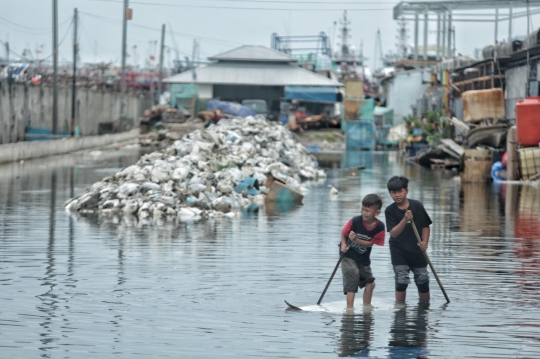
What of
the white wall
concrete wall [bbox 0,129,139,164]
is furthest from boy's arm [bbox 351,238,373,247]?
the white wall

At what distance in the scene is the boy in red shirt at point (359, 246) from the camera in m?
8.78

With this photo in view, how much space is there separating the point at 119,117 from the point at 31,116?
22.2 meters

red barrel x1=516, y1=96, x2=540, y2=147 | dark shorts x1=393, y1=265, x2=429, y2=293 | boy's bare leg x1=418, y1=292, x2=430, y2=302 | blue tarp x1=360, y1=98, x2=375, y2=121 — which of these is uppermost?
blue tarp x1=360, y1=98, x2=375, y2=121

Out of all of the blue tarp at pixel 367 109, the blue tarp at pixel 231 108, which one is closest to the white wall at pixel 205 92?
the blue tarp at pixel 231 108

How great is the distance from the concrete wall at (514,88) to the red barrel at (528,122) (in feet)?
17.0

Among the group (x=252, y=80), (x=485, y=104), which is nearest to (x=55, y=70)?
(x=485, y=104)

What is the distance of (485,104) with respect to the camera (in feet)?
111

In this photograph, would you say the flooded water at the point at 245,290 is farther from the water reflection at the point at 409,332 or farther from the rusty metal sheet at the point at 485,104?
the rusty metal sheet at the point at 485,104

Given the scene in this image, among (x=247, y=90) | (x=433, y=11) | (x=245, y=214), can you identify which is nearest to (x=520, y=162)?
(x=245, y=214)

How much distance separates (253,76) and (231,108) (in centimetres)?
951

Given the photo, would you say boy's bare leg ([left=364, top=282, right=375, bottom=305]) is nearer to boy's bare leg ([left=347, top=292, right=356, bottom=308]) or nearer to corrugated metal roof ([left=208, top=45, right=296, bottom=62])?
boy's bare leg ([left=347, top=292, right=356, bottom=308])

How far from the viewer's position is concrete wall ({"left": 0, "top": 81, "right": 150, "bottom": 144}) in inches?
1489

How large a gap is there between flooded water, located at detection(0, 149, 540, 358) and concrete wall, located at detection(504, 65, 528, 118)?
48.6 ft

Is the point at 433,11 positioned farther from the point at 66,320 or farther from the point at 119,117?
the point at 66,320
